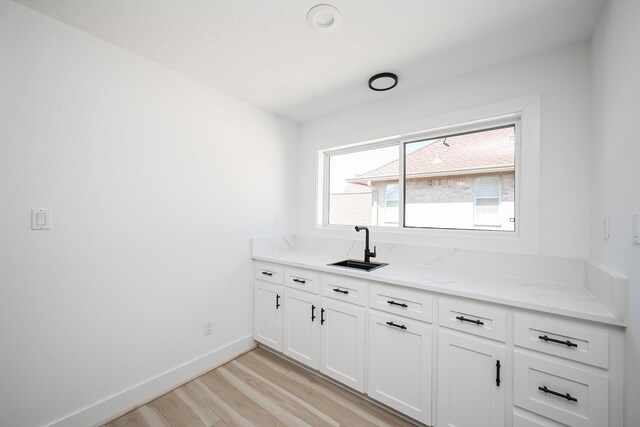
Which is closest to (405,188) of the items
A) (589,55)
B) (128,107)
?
(589,55)

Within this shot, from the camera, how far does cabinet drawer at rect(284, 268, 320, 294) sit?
6.98 ft

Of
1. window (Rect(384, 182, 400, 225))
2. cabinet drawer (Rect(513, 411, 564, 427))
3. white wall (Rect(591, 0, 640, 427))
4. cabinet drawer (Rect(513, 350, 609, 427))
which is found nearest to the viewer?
white wall (Rect(591, 0, 640, 427))

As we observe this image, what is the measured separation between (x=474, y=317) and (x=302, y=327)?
1.33 m

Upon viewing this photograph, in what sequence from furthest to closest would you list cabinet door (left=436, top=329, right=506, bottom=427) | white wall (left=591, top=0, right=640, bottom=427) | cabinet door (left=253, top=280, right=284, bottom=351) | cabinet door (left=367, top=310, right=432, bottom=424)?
cabinet door (left=253, top=280, right=284, bottom=351) < cabinet door (left=367, top=310, right=432, bottom=424) < cabinet door (left=436, top=329, right=506, bottom=427) < white wall (left=591, top=0, right=640, bottom=427)

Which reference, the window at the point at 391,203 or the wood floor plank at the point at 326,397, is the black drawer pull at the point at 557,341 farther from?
the window at the point at 391,203

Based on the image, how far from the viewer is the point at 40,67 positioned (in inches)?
57.6

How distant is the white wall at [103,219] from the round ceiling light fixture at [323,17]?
3.99 ft

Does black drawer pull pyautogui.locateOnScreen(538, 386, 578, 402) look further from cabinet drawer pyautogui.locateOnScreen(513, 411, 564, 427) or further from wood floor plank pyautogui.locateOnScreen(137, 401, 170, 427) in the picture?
wood floor plank pyautogui.locateOnScreen(137, 401, 170, 427)

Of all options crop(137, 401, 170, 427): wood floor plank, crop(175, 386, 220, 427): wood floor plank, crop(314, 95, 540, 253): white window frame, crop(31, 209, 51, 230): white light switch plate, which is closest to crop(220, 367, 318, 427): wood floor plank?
crop(175, 386, 220, 427): wood floor plank

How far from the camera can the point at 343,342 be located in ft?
6.39

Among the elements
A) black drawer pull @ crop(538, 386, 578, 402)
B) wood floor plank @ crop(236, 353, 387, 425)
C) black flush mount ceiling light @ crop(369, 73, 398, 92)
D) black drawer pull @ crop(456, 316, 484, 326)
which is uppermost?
black flush mount ceiling light @ crop(369, 73, 398, 92)

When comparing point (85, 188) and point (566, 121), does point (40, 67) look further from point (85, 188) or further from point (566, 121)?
point (566, 121)

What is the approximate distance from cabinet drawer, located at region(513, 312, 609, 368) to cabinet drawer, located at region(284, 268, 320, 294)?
4.32ft

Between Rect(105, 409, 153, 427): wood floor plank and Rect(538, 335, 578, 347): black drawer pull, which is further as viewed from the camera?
Rect(105, 409, 153, 427): wood floor plank
